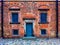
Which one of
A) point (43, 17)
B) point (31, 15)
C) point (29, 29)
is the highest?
point (31, 15)

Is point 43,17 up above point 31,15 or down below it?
below

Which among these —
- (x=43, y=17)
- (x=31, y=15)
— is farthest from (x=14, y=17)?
(x=43, y=17)

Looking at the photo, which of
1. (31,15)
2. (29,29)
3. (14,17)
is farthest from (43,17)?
(14,17)

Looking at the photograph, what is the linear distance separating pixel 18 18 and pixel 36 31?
2.90m

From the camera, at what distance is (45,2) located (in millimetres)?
29047

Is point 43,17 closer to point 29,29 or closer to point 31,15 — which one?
point 31,15

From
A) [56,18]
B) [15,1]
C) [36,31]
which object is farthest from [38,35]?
[15,1]

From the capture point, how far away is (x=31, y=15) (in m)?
28.9

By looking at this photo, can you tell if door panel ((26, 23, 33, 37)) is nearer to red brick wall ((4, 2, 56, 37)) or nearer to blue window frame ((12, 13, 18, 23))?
red brick wall ((4, 2, 56, 37))

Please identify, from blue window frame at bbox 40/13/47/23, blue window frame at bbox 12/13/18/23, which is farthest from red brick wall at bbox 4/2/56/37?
blue window frame at bbox 12/13/18/23

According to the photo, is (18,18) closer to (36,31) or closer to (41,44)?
(36,31)

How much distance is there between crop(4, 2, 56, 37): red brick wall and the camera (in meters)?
28.8

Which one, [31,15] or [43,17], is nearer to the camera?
[31,15]

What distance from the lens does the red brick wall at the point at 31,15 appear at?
28844 mm
